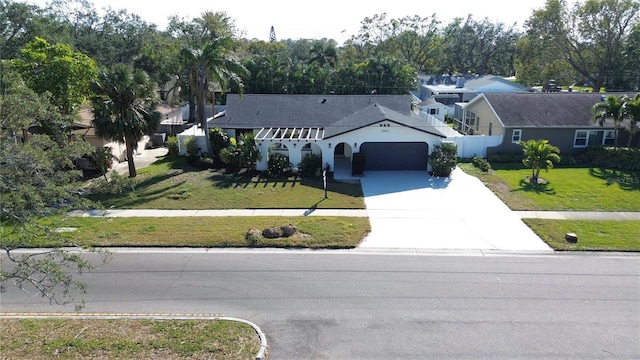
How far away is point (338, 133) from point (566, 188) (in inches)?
531

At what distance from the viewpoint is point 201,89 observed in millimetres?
28734

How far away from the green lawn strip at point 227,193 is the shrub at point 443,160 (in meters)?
5.33

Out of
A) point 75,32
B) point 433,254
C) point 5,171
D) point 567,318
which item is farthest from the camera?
point 75,32

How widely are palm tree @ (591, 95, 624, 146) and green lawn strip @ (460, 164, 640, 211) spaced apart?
3.95m

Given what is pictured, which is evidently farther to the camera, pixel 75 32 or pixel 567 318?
pixel 75 32

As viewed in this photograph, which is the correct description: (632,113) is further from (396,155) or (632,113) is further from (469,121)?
(396,155)

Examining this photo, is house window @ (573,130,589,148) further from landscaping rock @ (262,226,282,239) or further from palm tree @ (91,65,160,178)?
palm tree @ (91,65,160,178)

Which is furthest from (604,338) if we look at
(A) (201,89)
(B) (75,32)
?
(B) (75,32)

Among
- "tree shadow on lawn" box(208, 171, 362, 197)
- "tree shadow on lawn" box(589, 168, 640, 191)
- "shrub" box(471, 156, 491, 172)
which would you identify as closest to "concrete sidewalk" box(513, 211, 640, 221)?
"tree shadow on lawn" box(589, 168, 640, 191)

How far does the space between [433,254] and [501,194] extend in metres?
9.21

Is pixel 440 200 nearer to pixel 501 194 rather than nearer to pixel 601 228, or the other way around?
pixel 501 194

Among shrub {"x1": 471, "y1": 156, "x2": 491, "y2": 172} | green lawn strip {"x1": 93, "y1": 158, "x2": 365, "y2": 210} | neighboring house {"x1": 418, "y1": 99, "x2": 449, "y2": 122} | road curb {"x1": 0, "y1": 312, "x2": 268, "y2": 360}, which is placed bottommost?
road curb {"x1": 0, "y1": 312, "x2": 268, "y2": 360}

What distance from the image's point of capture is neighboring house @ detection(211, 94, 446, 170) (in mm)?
28094

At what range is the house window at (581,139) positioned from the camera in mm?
32125
